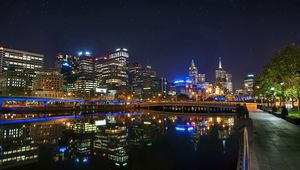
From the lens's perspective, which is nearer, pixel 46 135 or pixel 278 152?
pixel 278 152

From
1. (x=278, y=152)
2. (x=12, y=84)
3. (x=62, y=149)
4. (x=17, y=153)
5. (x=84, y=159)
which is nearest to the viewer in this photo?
(x=278, y=152)

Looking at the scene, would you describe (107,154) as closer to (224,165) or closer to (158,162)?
(158,162)

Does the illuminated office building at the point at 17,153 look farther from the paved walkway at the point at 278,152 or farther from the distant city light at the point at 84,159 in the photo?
the paved walkway at the point at 278,152

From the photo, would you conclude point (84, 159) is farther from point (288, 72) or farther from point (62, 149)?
point (288, 72)

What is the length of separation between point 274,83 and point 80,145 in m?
33.4

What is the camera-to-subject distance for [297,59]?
109ft

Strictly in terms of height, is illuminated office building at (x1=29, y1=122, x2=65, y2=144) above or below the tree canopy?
below

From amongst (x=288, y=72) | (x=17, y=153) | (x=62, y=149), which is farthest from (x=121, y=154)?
(x=288, y=72)

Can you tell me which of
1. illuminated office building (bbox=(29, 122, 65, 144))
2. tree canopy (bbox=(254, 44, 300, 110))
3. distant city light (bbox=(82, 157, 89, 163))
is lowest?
illuminated office building (bbox=(29, 122, 65, 144))

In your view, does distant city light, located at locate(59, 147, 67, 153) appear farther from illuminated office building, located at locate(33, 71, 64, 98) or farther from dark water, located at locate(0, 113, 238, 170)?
illuminated office building, located at locate(33, 71, 64, 98)

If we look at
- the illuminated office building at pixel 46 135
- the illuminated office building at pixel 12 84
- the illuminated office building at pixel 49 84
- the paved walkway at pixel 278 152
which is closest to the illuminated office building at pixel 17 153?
the illuminated office building at pixel 46 135

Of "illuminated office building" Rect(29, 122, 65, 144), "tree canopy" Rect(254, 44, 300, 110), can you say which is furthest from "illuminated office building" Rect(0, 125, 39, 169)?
"tree canopy" Rect(254, 44, 300, 110)

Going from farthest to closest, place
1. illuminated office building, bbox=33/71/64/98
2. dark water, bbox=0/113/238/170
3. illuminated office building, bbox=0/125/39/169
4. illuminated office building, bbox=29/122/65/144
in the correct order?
illuminated office building, bbox=33/71/64/98, illuminated office building, bbox=29/122/65/144, illuminated office building, bbox=0/125/39/169, dark water, bbox=0/113/238/170

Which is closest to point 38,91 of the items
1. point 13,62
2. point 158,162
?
point 13,62
